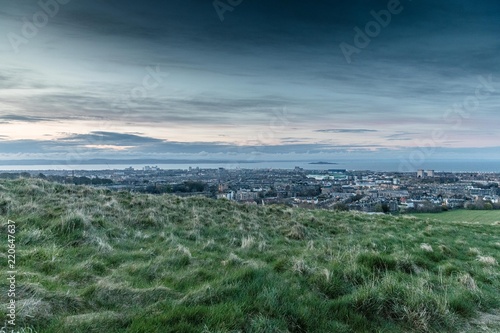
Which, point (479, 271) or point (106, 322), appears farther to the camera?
point (479, 271)

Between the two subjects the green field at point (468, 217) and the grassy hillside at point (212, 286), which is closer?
the grassy hillside at point (212, 286)

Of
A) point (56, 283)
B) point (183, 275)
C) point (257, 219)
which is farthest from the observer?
point (257, 219)

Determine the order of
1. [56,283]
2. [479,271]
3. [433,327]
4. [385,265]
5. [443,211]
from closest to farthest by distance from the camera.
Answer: [433,327], [56,283], [385,265], [479,271], [443,211]

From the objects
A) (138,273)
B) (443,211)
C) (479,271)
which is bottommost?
(443,211)

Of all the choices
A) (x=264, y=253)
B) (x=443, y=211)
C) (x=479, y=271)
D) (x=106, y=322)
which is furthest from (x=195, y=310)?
(x=443, y=211)

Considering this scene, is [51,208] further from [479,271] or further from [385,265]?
[479,271]

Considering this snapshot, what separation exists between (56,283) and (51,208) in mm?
5969

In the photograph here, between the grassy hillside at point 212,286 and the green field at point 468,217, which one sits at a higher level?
the grassy hillside at point 212,286

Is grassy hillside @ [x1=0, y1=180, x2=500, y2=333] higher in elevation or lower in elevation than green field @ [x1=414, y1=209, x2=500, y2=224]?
higher

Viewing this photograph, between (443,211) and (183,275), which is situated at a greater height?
(183,275)

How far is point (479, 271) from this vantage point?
820 centimetres

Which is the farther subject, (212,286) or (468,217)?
(468,217)

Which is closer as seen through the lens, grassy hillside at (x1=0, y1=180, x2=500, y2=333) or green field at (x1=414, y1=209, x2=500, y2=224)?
grassy hillside at (x1=0, y1=180, x2=500, y2=333)

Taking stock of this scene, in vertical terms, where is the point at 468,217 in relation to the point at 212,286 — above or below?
below
